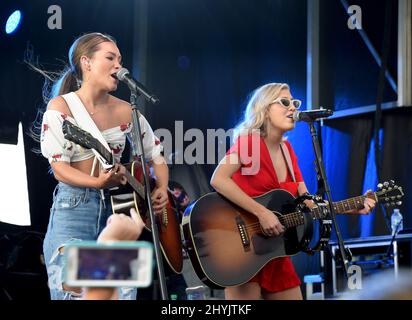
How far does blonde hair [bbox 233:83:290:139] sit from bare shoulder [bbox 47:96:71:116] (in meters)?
0.82

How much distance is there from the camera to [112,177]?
2658mm

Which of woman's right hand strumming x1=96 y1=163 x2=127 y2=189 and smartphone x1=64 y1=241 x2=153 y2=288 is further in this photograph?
woman's right hand strumming x1=96 y1=163 x2=127 y2=189

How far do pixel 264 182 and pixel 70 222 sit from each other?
0.92 metres

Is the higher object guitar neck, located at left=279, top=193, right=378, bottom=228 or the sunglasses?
the sunglasses

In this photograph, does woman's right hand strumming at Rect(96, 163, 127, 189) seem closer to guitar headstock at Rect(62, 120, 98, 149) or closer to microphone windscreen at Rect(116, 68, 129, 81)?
guitar headstock at Rect(62, 120, 98, 149)

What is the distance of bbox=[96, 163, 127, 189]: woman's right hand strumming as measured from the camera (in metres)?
2.63

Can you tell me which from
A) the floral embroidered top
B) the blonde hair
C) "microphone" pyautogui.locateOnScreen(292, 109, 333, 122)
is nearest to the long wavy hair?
the floral embroidered top

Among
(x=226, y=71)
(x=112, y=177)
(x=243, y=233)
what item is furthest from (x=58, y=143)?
(x=226, y=71)

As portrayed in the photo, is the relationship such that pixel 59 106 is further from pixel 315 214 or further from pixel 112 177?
pixel 315 214

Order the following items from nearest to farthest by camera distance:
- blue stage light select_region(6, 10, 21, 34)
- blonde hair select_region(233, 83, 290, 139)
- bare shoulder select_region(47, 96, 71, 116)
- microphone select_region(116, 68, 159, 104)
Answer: microphone select_region(116, 68, 159, 104) → bare shoulder select_region(47, 96, 71, 116) → blonde hair select_region(233, 83, 290, 139) → blue stage light select_region(6, 10, 21, 34)

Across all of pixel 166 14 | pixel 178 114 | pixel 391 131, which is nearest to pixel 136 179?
pixel 178 114

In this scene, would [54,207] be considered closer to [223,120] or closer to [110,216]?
[110,216]

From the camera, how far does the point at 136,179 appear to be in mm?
2842

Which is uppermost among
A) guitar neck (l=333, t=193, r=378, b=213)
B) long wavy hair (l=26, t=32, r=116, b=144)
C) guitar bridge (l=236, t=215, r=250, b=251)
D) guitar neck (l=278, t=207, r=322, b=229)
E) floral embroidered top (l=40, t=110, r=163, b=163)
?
long wavy hair (l=26, t=32, r=116, b=144)
